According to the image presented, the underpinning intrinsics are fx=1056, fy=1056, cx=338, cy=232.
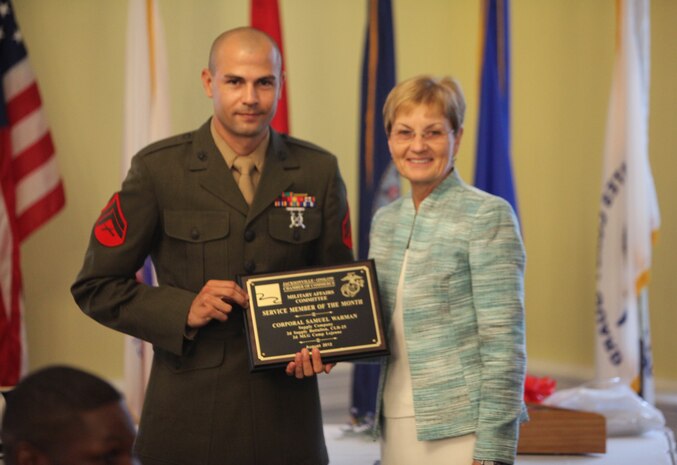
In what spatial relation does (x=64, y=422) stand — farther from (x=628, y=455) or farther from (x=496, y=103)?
(x=496, y=103)

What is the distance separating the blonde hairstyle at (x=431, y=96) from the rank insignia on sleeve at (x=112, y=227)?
667 millimetres

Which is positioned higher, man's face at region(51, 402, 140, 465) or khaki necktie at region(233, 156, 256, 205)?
khaki necktie at region(233, 156, 256, 205)

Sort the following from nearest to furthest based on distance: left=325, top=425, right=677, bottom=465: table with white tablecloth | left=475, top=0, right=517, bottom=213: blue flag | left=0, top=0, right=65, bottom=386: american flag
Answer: left=325, top=425, right=677, bottom=465: table with white tablecloth
left=0, top=0, right=65, bottom=386: american flag
left=475, top=0, right=517, bottom=213: blue flag

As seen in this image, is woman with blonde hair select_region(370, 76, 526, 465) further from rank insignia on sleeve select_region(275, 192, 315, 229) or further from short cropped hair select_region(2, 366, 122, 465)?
short cropped hair select_region(2, 366, 122, 465)

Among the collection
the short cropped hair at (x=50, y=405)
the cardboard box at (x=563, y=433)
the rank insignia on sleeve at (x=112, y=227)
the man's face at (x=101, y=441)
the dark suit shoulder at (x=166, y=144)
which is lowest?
the cardboard box at (x=563, y=433)

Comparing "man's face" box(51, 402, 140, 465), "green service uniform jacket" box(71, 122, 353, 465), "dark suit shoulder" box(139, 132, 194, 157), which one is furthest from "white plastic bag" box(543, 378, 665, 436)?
"man's face" box(51, 402, 140, 465)

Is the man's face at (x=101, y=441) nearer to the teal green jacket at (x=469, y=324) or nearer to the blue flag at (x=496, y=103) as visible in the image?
the teal green jacket at (x=469, y=324)

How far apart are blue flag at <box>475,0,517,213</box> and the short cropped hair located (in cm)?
353

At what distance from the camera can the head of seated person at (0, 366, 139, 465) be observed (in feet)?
4.46

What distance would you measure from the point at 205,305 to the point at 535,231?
3670 millimetres

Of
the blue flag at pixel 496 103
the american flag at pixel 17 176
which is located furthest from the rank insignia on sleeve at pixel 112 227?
the blue flag at pixel 496 103

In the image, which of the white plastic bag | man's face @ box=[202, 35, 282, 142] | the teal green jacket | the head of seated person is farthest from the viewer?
the white plastic bag

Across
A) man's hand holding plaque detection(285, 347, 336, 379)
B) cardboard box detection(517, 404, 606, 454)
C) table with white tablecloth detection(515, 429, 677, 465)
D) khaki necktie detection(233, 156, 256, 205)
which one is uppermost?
khaki necktie detection(233, 156, 256, 205)

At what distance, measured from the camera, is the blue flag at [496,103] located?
4766 millimetres
